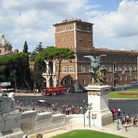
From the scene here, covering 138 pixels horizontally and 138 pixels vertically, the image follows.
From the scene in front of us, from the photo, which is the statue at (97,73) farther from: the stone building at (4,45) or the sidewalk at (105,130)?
the stone building at (4,45)

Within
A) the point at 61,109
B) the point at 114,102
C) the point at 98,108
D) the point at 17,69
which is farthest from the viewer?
the point at 17,69

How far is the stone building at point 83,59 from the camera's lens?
62.7 metres

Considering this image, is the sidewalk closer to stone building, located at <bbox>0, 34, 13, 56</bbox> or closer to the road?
the road

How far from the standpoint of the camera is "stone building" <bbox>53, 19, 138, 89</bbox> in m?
62.7

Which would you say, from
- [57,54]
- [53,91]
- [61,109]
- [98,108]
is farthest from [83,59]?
[98,108]

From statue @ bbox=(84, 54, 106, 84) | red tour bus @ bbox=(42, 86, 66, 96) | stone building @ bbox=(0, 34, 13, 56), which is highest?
stone building @ bbox=(0, 34, 13, 56)

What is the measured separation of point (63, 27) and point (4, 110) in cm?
5578

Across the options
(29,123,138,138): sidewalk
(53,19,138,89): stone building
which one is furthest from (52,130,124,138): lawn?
(53,19,138,89): stone building

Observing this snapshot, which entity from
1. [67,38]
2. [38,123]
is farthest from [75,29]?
[38,123]

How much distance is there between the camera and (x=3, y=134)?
1507 cm

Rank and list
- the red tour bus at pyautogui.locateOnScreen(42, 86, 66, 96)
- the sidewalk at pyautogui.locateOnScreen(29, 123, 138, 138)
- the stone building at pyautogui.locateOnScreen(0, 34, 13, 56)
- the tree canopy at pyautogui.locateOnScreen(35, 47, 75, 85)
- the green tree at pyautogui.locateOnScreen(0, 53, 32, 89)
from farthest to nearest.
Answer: the stone building at pyautogui.locateOnScreen(0, 34, 13, 56) < the green tree at pyautogui.locateOnScreen(0, 53, 32, 89) < the tree canopy at pyautogui.locateOnScreen(35, 47, 75, 85) < the red tour bus at pyautogui.locateOnScreen(42, 86, 66, 96) < the sidewalk at pyautogui.locateOnScreen(29, 123, 138, 138)

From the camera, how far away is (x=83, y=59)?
208 feet

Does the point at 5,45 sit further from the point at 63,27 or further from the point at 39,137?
the point at 39,137

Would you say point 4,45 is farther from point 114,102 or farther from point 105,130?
point 105,130
